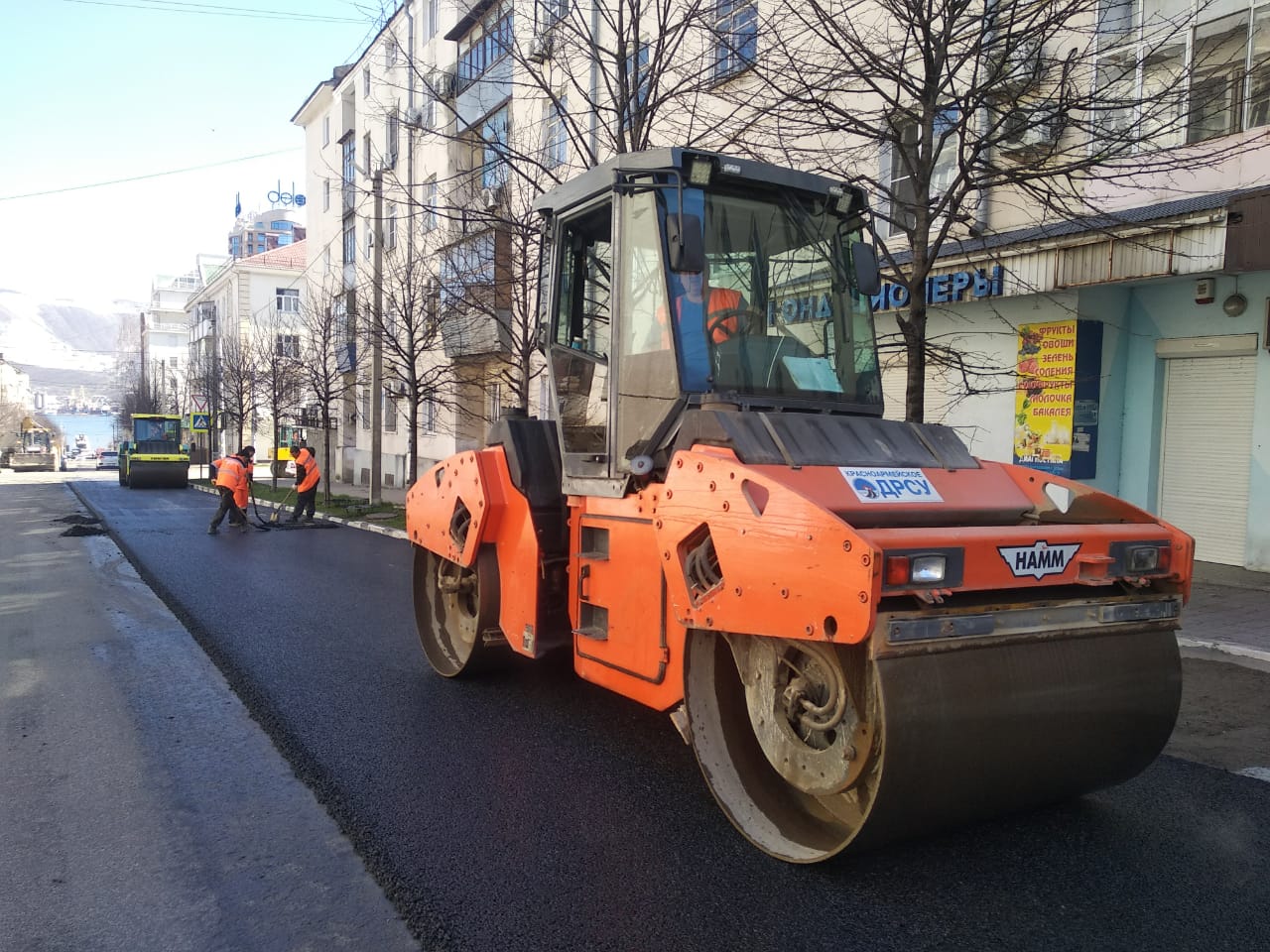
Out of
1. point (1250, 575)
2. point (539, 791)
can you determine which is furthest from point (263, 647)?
point (1250, 575)

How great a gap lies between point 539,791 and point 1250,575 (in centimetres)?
869

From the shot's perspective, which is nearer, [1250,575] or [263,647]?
[263,647]

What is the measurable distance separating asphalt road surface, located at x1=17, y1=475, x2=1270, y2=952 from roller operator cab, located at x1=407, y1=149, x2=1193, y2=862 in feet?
0.87

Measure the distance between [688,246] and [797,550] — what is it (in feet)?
4.96

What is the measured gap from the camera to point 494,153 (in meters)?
11.8

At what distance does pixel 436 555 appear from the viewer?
21.3 ft

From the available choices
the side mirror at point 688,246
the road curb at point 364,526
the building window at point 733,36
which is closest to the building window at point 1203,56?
the building window at point 733,36

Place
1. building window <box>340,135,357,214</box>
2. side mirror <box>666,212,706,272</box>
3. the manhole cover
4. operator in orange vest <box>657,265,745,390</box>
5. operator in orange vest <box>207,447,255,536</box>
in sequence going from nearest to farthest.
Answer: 1. side mirror <box>666,212,706,272</box>
2. operator in orange vest <box>657,265,745,390</box>
3. the manhole cover
4. operator in orange vest <box>207,447,255,536</box>
5. building window <box>340,135,357,214</box>

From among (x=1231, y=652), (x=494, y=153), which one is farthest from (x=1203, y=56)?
(x=494, y=153)

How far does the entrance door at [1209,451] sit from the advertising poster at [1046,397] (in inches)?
42.4

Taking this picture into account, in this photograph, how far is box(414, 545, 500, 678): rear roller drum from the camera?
555 cm

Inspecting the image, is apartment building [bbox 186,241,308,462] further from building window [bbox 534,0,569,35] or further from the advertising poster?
the advertising poster

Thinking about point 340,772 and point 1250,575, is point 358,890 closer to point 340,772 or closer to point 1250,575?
point 340,772

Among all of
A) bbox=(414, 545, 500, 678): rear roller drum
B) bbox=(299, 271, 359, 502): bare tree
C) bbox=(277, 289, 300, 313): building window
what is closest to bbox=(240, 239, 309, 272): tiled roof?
bbox=(277, 289, 300, 313): building window
